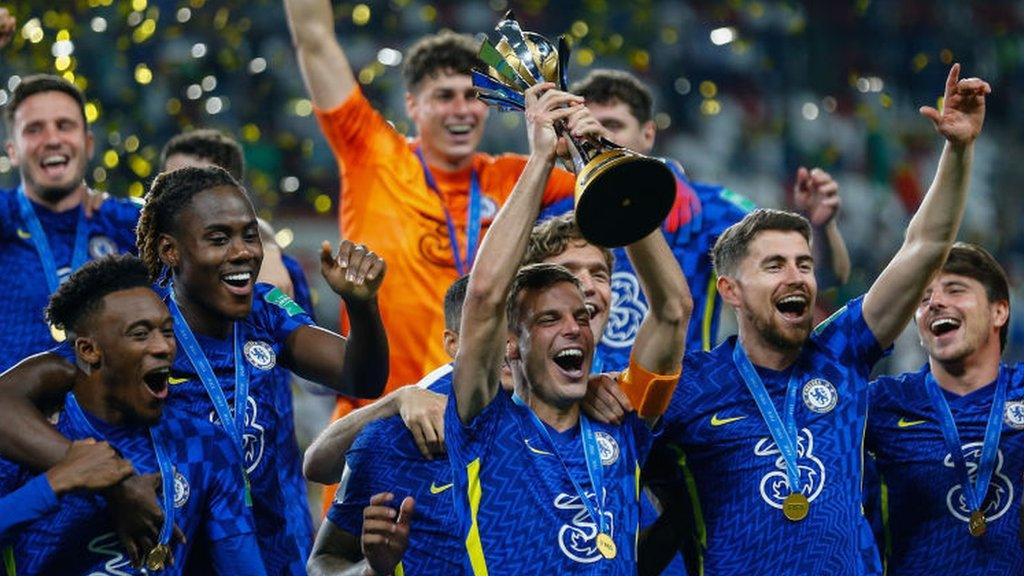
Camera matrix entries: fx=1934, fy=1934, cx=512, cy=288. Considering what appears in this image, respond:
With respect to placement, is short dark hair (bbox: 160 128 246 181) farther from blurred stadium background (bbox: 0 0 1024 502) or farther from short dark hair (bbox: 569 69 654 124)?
blurred stadium background (bbox: 0 0 1024 502)

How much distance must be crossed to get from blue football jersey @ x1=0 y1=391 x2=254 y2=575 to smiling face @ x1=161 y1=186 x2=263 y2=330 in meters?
0.32

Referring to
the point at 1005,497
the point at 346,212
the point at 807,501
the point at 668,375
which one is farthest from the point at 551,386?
the point at 346,212

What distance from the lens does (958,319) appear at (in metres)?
5.16

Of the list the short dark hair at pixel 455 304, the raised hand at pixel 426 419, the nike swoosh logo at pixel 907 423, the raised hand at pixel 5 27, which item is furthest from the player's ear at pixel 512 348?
the raised hand at pixel 5 27

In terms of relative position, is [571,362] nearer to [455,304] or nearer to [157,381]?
[455,304]

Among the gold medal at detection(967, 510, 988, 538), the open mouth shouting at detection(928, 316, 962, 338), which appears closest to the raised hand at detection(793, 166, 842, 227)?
the open mouth shouting at detection(928, 316, 962, 338)

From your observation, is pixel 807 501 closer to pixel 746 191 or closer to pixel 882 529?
pixel 882 529

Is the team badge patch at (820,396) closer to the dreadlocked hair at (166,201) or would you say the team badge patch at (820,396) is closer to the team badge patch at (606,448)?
the team badge patch at (606,448)

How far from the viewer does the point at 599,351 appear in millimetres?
A: 5754

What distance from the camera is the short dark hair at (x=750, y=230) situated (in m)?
4.87

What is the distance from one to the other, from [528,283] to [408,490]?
586 millimetres

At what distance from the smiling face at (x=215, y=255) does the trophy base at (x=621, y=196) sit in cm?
97

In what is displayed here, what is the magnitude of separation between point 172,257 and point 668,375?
4.00 ft

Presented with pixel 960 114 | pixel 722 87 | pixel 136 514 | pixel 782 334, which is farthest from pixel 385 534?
pixel 722 87
